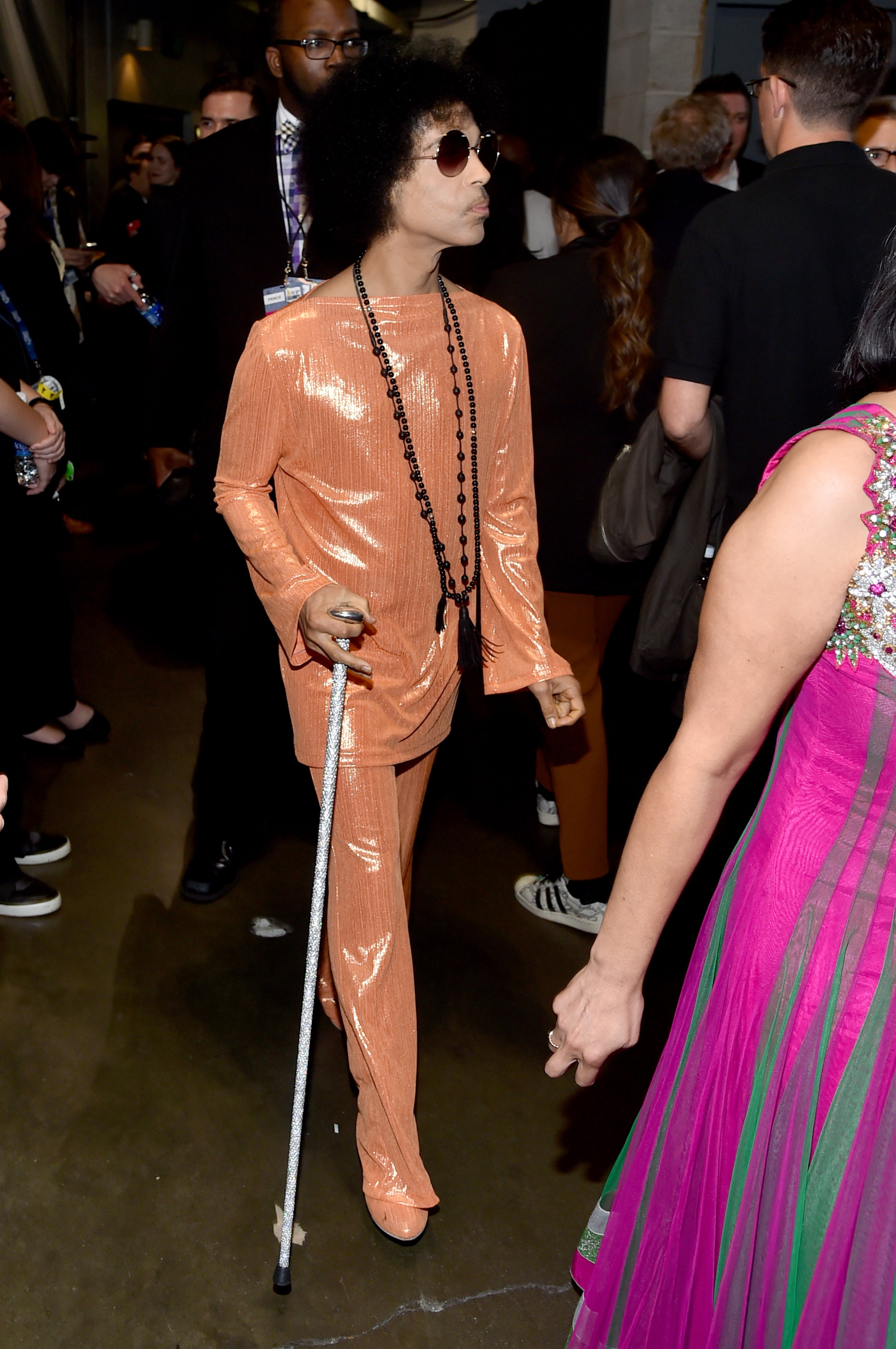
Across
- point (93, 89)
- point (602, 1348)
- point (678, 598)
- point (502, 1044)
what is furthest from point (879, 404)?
point (93, 89)

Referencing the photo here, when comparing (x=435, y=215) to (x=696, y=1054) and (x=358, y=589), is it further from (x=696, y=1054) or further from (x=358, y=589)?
(x=696, y=1054)

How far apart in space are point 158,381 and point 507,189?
1.75m

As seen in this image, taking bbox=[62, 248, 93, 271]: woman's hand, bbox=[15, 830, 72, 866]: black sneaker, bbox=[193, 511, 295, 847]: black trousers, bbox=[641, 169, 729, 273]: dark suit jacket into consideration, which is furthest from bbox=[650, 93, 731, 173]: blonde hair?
bbox=[62, 248, 93, 271]: woman's hand

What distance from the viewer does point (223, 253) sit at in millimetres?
3004

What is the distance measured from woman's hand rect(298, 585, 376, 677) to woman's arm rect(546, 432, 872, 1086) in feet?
2.21

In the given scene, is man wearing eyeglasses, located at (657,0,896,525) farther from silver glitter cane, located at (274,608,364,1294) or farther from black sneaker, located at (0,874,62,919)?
black sneaker, located at (0,874,62,919)

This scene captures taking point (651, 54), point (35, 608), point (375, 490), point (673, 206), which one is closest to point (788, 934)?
point (375, 490)

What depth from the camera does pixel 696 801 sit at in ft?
4.32

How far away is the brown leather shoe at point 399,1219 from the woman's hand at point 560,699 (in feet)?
3.14

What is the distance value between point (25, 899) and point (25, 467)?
116cm

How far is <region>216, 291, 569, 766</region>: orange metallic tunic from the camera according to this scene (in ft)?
6.87

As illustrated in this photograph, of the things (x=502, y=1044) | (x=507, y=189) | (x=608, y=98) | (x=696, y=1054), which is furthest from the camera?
(x=608, y=98)

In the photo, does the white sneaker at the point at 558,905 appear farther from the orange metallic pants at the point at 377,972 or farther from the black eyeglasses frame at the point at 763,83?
the black eyeglasses frame at the point at 763,83

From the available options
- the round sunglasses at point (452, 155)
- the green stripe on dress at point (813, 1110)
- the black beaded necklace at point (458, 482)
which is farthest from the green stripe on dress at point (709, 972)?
the round sunglasses at point (452, 155)
